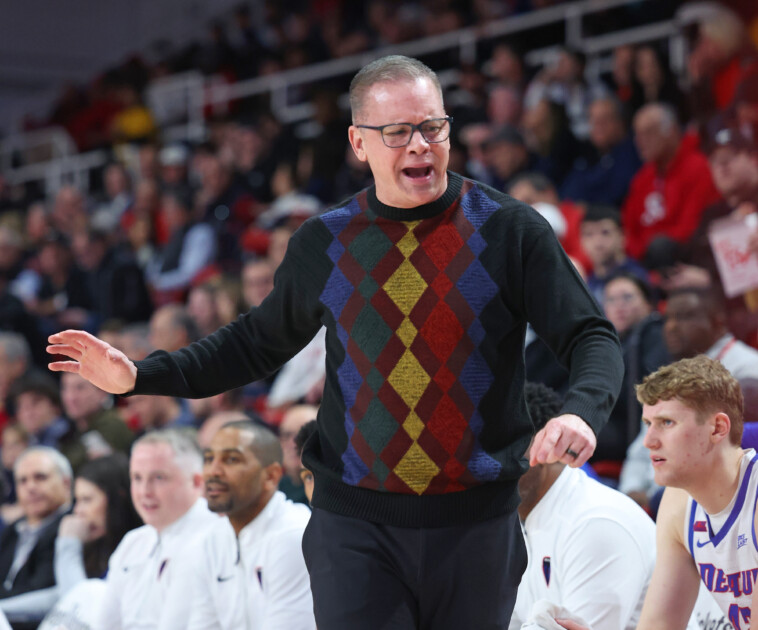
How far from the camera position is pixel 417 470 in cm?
220

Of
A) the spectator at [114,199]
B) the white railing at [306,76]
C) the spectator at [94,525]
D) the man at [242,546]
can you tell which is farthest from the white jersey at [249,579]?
the spectator at [114,199]

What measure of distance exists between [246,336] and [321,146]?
7030mm

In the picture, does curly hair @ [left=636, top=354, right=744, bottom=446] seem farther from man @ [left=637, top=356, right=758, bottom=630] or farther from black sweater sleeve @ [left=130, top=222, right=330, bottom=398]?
A: black sweater sleeve @ [left=130, top=222, right=330, bottom=398]

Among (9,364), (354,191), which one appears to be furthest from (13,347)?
(354,191)

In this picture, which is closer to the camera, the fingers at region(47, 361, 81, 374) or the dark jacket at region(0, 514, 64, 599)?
the fingers at region(47, 361, 81, 374)

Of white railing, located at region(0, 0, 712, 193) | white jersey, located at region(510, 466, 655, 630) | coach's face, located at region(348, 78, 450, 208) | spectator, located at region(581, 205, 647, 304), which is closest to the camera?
coach's face, located at region(348, 78, 450, 208)

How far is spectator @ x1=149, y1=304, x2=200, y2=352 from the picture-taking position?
23.9 ft

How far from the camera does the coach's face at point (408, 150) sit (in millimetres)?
2283

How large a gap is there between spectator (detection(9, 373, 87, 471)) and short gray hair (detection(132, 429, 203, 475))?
2423 mm

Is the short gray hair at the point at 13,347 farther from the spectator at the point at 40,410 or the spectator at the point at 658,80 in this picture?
the spectator at the point at 658,80

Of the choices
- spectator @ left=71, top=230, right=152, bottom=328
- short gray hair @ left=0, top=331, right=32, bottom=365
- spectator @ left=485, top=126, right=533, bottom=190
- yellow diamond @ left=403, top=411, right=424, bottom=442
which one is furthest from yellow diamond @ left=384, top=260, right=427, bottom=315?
spectator @ left=71, top=230, right=152, bottom=328

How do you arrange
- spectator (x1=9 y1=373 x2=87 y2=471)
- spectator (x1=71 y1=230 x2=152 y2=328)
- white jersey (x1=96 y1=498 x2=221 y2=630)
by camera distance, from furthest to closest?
spectator (x1=71 y1=230 x2=152 y2=328), spectator (x1=9 y1=373 x2=87 y2=471), white jersey (x1=96 y1=498 x2=221 y2=630)

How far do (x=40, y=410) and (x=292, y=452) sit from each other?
3.04 m

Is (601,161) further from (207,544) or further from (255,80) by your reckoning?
(255,80)
